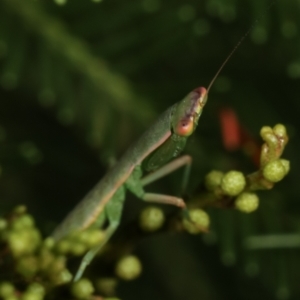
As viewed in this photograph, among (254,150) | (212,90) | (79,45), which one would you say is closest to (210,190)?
(254,150)

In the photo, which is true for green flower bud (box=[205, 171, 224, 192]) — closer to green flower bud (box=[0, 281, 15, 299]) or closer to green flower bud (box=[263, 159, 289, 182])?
green flower bud (box=[263, 159, 289, 182])

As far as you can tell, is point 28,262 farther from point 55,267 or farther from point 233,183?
point 233,183

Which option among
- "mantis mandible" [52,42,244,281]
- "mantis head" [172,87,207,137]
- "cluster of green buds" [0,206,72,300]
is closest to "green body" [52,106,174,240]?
"mantis mandible" [52,42,244,281]

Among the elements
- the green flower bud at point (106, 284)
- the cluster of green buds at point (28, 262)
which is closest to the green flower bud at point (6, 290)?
the cluster of green buds at point (28, 262)

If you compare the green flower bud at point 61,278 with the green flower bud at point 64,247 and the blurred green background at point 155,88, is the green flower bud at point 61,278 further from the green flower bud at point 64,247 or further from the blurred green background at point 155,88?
the blurred green background at point 155,88

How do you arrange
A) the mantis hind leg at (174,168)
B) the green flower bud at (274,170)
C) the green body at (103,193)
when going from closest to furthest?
1. the green flower bud at (274,170)
2. the green body at (103,193)
3. the mantis hind leg at (174,168)

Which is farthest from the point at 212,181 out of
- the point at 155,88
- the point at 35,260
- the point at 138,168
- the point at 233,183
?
the point at 155,88
